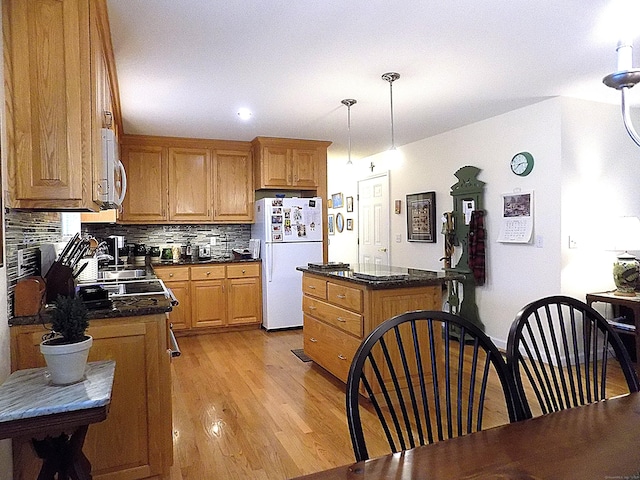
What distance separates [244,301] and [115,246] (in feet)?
5.07

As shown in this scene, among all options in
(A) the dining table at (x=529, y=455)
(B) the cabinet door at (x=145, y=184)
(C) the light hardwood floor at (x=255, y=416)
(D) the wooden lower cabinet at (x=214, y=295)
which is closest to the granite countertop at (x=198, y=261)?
(D) the wooden lower cabinet at (x=214, y=295)

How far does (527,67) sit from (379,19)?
1.31m

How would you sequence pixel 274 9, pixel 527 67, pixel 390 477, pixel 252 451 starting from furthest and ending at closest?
pixel 527 67 → pixel 252 451 → pixel 274 9 → pixel 390 477

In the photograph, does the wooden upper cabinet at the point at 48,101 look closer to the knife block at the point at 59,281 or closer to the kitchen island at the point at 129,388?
the knife block at the point at 59,281

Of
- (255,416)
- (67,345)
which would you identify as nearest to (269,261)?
(255,416)

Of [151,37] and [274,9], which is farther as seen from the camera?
[151,37]

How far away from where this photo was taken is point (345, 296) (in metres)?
3.27

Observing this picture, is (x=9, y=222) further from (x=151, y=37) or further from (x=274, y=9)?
(x=274, y=9)

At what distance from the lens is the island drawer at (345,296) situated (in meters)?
3.12

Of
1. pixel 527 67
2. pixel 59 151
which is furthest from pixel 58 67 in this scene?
pixel 527 67

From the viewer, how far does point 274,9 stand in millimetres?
2250

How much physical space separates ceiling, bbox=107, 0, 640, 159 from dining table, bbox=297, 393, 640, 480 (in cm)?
194

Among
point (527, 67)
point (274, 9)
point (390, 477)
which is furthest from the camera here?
point (527, 67)

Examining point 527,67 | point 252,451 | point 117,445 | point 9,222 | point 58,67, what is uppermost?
point 527,67
